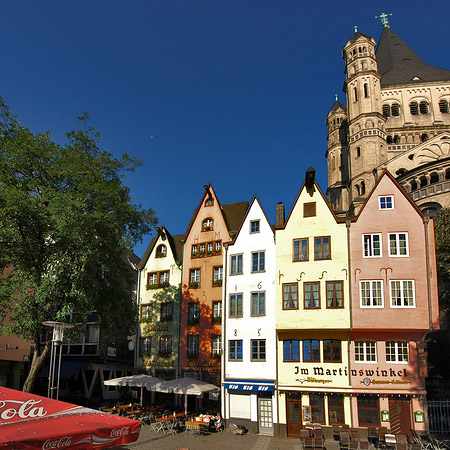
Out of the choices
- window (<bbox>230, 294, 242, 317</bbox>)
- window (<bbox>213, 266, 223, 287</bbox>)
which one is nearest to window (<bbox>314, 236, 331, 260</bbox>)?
window (<bbox>230, 294, 242, 317</bbox>)

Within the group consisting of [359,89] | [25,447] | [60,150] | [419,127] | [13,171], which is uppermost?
[359,89]

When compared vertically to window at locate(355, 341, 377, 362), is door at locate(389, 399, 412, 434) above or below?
below

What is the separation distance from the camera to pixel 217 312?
3278cm

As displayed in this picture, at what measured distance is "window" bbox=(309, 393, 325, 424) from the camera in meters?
25.6

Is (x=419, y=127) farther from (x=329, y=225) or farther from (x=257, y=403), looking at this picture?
(x=257, y=403)

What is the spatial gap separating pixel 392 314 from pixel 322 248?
237 inches

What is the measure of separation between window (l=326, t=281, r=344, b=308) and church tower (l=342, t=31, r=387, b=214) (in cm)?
4111

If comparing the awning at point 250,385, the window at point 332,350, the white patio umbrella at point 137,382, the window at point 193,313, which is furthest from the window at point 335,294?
the white patio umbrella at point 137,382

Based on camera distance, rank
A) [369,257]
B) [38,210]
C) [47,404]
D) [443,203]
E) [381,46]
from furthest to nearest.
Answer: [381,46] → [443,203] → [369,257] → [38,210] → [47,404]

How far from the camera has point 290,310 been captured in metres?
27.3

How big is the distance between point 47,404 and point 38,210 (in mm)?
13724

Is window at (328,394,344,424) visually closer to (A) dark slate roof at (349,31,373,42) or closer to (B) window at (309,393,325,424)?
(B) window at (309,393,325,424)

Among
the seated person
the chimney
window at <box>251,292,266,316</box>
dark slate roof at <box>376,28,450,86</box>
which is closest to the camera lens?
the seated person

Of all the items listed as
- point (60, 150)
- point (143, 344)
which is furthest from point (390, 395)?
point (60, 150)
